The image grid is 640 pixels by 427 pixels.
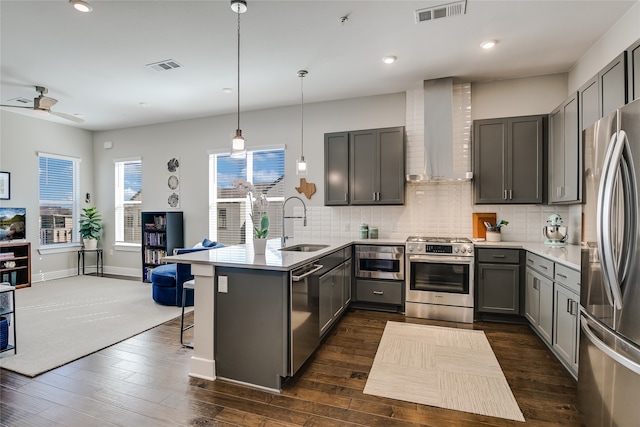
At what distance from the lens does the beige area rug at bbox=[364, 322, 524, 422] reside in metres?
2.21

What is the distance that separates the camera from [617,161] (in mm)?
1513

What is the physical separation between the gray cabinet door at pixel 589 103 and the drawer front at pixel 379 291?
8.39 feet

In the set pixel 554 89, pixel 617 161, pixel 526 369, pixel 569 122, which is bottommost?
pixel 526 369

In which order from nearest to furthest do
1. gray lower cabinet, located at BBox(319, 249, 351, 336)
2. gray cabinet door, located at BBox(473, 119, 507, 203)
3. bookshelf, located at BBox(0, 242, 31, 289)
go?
gray lower cabinet, located at BBox(319, 249, 351, 336) < gray cabinet door, located at BBox(473, 119, 507, 203) < bookshelf, located at BBox(0, 242, 31, 289)

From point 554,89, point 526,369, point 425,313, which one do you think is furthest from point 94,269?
point 554,89

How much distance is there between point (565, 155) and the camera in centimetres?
333

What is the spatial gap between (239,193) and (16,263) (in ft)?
13.4

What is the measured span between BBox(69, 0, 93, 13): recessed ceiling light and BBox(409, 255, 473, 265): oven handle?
13.5 ft

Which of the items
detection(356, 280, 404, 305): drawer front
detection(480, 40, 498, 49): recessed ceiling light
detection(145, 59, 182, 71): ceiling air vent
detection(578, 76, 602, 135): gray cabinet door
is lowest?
detection(356, 280, 404, 305): drawer front

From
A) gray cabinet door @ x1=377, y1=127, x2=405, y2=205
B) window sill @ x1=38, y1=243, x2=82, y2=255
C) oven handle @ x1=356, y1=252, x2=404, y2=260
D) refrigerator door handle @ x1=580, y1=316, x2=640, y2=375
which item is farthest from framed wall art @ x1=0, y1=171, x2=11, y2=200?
refrigerator door handle @ x1=580, y1=316, x2=640, y2=375

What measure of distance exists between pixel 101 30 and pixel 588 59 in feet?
16.9

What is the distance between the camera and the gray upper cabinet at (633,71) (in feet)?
7.16

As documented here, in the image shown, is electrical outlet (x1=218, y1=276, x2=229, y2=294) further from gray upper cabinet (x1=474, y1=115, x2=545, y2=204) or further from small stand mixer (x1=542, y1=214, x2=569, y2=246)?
small stand mixer (x1=542, y1=214, x2=569, y2=246)

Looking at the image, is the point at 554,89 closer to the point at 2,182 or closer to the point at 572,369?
the point at 572,369
